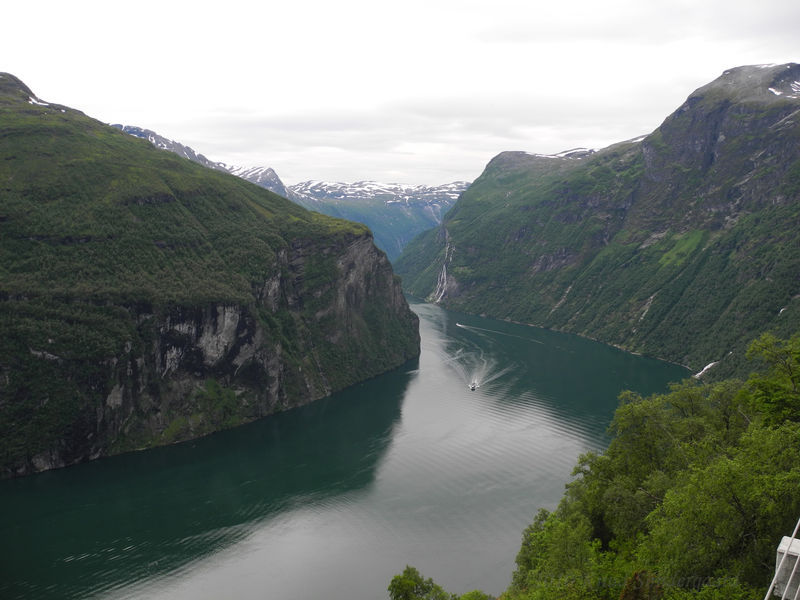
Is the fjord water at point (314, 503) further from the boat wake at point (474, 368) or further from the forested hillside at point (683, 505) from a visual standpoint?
the forested hillside at point (683, 505)

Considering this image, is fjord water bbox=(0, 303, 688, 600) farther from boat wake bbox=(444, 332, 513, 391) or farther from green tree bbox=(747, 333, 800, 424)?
green tree bbox=(747, 333, 800, 424)

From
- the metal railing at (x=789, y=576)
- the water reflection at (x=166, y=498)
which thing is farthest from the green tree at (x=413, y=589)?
the water reflection at (x=166, y=498)

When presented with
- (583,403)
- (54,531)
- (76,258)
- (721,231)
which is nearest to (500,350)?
(583,403)

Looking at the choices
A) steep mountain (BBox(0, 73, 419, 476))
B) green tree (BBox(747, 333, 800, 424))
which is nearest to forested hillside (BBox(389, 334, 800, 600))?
green tree (BBox(747, 333, 800, 424))

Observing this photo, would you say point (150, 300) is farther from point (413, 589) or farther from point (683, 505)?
point (683, 505)

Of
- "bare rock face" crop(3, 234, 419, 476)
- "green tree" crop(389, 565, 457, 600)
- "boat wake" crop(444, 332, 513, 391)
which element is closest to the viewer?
"green tree" crop(389, 565, 457, 600)
